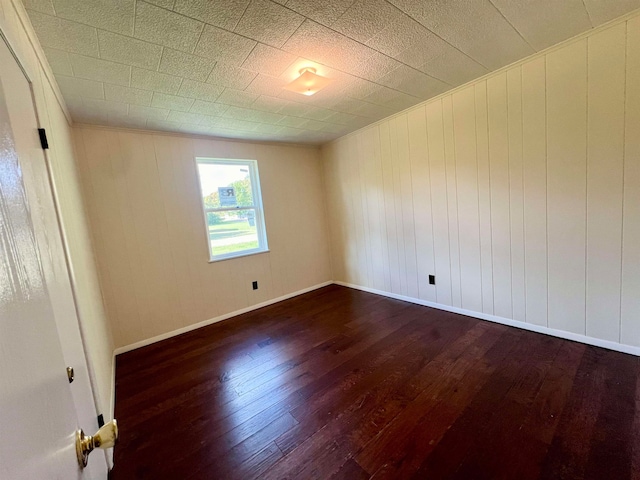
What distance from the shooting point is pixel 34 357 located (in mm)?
457

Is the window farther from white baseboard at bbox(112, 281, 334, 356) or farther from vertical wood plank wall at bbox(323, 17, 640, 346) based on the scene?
vertical wood plank wall at bbox(323, 17, 640, 346)

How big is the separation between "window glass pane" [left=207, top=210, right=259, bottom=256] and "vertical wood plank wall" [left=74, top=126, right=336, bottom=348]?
155 millimetres

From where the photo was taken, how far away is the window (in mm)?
3449

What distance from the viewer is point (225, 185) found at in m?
3.60

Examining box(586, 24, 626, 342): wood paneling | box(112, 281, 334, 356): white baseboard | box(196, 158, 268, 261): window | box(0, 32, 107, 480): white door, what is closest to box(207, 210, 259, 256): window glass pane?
box(196, 158, 268, 261): window

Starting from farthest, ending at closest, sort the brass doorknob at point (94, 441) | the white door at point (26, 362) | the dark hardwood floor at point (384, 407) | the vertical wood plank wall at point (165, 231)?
the vertical wood plank wall at point (165, 231) < the dark hardwood floor at point (384, 407) < the brass doorknob at point (94, 441) < the white door at point (26, 362)

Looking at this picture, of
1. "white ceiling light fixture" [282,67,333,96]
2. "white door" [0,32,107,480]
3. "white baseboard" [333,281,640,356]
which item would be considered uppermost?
"white ceiling light fixture" [282,67,333,96]

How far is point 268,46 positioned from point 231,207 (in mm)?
2234

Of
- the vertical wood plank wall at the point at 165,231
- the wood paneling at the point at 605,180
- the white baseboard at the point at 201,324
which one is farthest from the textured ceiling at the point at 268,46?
the white baseboard at the point at 201,324

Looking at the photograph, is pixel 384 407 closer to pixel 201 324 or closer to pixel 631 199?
pixel 631 199

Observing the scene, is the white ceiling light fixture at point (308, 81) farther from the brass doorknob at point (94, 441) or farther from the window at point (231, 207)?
the brass doorknob at point (94, 441)

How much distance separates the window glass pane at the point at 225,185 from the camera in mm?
3430

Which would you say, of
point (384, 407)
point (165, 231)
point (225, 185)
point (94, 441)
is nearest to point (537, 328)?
point (384, 407)

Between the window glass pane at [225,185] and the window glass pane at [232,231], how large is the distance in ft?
0.44
